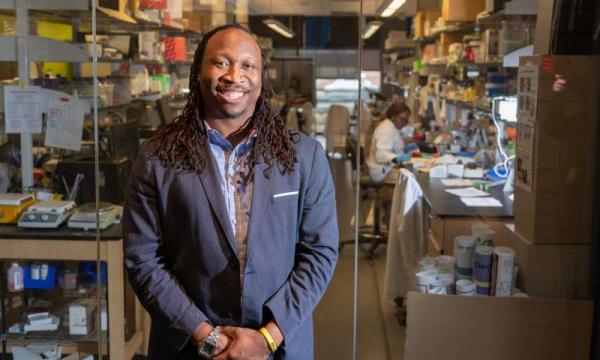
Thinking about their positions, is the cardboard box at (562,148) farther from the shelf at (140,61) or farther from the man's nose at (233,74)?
the shelf at (140,61)

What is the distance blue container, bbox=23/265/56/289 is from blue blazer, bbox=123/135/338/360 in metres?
1.49

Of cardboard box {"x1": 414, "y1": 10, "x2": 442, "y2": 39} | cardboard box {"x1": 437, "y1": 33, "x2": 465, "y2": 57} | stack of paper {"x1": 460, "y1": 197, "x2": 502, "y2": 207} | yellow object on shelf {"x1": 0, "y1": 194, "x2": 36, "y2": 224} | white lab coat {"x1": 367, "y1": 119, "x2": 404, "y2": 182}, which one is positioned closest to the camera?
yellow object on shelf {"x1": 0, "y1": 194, "x2": 36, "y2": 224}

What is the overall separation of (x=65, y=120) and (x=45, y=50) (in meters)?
0.34

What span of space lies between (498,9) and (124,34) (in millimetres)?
2269

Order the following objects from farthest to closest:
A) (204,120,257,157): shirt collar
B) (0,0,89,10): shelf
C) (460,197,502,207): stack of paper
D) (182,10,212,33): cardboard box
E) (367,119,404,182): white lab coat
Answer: (182,10,212,33): cardboard box < (367,119,404,182): white lab coat < (460,197,502,207): stack of paper < (0,0,89,10): shelf < (204,120,257,157): shirt collar

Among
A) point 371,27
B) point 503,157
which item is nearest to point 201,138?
point 371,27

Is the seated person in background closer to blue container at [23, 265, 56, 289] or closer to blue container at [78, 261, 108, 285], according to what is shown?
blue container at [78, 261, 108, 285]

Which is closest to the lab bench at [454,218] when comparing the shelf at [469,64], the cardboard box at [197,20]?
the shelf at [469,64]

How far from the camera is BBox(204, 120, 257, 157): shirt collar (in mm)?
1801

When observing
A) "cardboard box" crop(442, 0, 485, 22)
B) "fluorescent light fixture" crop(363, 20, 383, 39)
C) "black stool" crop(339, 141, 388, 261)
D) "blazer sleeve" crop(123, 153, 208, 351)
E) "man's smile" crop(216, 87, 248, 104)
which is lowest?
"black stool" crop(339, 141, 388, 261)

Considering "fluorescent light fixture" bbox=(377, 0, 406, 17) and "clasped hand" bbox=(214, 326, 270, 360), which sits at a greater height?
"fluorescent light fixture" bbox=(377, 0, 406, 17)

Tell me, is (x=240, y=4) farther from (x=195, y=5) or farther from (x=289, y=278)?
(x=289, y=278)

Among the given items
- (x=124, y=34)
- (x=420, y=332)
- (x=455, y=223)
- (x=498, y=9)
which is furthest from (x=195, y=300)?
(x=124, y=34)

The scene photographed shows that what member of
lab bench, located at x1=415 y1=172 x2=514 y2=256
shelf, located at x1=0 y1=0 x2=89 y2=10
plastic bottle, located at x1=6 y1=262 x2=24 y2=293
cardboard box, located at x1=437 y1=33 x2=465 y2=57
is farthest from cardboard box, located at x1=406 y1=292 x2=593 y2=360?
cardboard box, located at x1=437 y1=33 x2=465 y2=57
